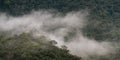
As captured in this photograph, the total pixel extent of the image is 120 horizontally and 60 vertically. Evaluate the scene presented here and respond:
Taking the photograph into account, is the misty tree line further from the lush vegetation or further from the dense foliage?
the dense foliage

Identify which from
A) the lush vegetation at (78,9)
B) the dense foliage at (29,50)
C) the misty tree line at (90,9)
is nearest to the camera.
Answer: the dense foliage at (29,50)

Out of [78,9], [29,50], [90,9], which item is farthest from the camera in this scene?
[78,9]

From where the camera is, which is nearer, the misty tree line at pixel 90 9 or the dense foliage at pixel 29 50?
the dense foliage at pixel 29 50

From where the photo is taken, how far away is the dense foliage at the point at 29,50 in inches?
1704

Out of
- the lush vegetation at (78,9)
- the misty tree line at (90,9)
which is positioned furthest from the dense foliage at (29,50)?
the misty tree line at (90,9)

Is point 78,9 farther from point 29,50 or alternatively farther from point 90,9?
point 29,50

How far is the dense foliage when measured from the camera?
43.3 metres

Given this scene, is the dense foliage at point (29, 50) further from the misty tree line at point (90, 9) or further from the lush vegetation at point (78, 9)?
the misty tree line at point (90, 9)

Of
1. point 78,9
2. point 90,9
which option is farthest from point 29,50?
point 90,9

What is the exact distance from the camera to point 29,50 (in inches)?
1750

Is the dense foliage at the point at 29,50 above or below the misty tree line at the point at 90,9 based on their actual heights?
below

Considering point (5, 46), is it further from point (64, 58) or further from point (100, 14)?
point (100, 14)

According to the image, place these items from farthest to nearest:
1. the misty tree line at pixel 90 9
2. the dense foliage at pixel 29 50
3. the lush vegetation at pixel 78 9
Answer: the misty tree line at pixel 90 9 → the lush vegetation at pixel 78 9 → the dense foliage at pixel 29 50

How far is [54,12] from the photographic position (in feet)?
210
